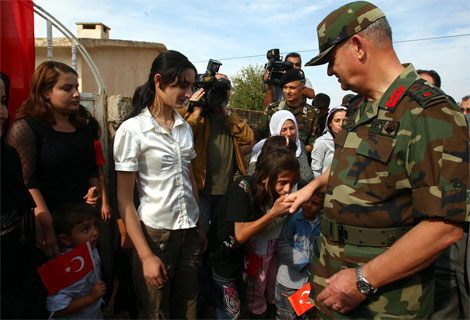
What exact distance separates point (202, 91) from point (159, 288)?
1672mm

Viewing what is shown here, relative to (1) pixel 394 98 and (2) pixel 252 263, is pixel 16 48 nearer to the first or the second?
(2) pixel 252 263

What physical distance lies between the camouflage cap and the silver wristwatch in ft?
2.99

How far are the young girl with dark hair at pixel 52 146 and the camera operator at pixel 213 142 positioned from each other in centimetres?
90

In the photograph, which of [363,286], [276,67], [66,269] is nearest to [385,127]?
[363,286]

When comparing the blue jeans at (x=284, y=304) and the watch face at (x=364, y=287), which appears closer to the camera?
the watch face at (x=364, y=287)

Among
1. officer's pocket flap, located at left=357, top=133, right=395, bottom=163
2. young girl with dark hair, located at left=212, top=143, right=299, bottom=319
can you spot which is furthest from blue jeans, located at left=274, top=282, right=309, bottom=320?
officer's pocket flap, located at left=357, top=133, right=395, bottom=163

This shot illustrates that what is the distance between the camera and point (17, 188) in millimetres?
1503

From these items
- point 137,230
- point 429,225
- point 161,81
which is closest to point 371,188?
point 429,225

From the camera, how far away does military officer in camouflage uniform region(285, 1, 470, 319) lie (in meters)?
1.11

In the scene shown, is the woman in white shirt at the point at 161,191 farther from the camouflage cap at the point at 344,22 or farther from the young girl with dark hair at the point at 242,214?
the camouflage cap at the point at 344,22

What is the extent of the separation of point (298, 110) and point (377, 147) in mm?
2548

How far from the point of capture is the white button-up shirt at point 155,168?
5.85 ft

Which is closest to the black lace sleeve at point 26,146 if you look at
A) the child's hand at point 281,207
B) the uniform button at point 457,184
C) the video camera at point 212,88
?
the video camera at point 212,88

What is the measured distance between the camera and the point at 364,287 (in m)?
1.21
